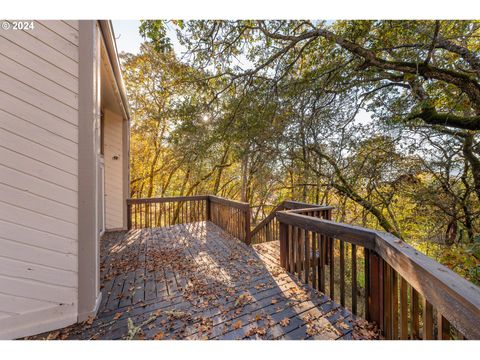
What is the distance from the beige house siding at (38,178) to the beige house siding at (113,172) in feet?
12.4

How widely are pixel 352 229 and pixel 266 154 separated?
411cm

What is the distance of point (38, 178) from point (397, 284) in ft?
10.8

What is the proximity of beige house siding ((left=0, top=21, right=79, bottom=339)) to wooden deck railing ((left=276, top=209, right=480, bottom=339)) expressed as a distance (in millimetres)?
2632

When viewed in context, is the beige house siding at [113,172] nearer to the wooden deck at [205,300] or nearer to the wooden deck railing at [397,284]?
the wooden deck at [205,300]

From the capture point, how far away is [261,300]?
2.30 m

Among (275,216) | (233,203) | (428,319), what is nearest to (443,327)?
→ (428,319)

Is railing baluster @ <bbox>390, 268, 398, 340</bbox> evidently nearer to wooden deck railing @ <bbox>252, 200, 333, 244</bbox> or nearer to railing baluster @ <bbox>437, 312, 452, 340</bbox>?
railing baluster @ <bbox>437, 312, 452, 340</bbox>

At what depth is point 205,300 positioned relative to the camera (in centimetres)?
230

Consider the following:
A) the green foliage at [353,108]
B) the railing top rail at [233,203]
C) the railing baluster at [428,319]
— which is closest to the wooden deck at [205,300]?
the railing baluster at [428,319]

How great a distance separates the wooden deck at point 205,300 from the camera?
5.92ft

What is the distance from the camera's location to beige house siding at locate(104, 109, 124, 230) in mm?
5254

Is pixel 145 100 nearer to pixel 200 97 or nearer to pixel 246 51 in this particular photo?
pixel 200 97
